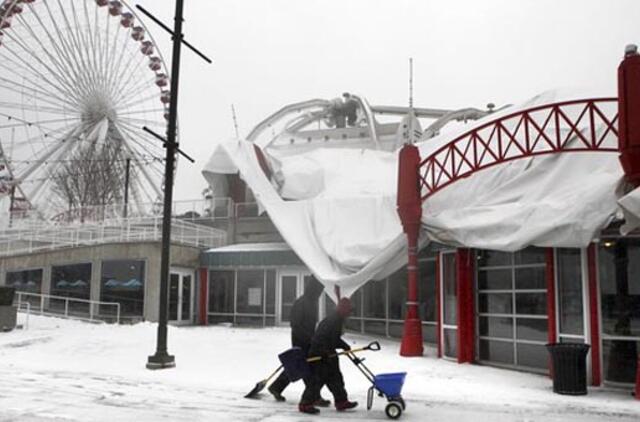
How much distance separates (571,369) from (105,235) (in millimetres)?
20270

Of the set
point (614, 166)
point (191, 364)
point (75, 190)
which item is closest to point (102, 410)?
point (191, 364)

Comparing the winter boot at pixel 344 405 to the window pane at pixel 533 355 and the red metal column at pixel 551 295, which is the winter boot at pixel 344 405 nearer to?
the red metal column at pixel 551 295

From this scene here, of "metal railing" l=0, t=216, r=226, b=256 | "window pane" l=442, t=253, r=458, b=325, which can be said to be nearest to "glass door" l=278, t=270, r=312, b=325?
"metal railing" l=0, t=216, r=226, b=256

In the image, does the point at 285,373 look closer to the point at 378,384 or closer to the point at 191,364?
the point at 378,384

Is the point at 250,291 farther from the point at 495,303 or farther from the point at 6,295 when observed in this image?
the point at 495,303

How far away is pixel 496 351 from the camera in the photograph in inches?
579

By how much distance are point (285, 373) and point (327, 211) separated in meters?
11.7

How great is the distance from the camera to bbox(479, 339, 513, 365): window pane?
14367 mm

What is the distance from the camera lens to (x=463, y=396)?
35.6ft

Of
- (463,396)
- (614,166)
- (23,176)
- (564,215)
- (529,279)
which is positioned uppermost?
(23,176)

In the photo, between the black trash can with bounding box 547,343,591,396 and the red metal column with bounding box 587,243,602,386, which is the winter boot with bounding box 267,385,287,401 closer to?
the black trash can with bounding box 547,343,591,396

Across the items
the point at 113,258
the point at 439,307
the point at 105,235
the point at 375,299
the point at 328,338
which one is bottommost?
the point at 328,338

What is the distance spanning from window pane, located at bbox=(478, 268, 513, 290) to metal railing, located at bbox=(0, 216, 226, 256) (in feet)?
44.5

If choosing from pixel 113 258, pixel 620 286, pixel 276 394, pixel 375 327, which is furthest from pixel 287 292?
pixel 276 394
